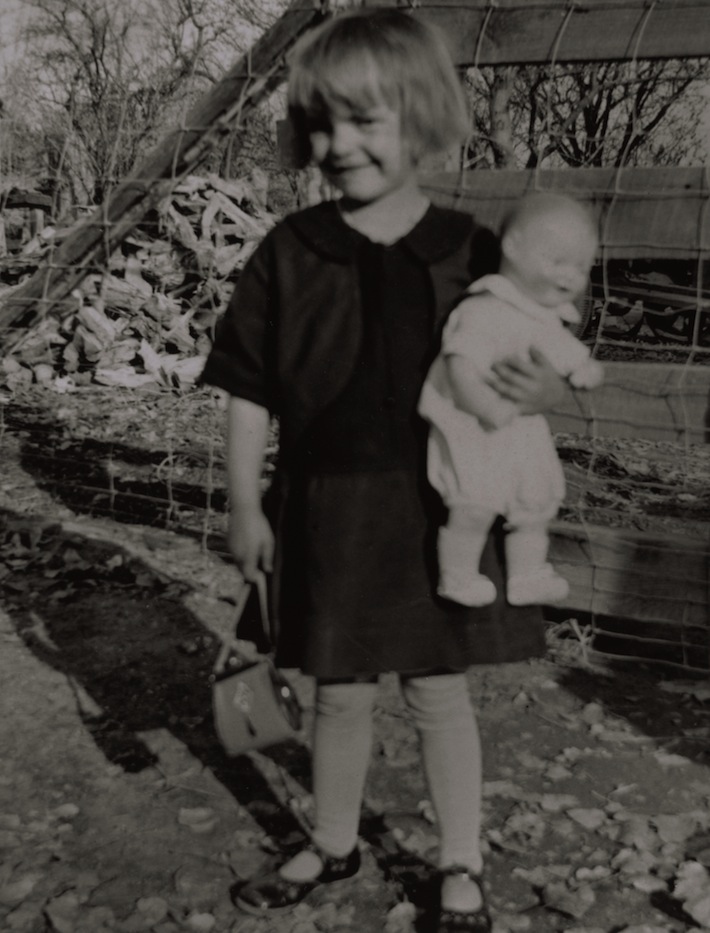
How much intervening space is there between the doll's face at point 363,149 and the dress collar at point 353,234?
0.22ft

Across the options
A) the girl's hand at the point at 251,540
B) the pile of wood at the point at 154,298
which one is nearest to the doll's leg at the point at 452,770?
the girl's hand at the point at 251,540

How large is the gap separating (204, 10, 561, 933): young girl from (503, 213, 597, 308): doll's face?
0.13 m

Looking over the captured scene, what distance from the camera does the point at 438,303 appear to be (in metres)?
1.94

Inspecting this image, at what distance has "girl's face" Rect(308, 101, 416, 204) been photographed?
5.98 feet

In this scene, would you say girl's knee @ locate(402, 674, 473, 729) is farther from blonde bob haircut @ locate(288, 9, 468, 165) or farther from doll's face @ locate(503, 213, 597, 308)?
blonde bob haircut @ locate(288, 9, 468, 165)

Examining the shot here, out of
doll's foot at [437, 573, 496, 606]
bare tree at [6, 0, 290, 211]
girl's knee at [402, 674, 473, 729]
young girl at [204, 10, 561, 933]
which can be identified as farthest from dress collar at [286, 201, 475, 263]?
bare tree at [6, 0, 290, 211]

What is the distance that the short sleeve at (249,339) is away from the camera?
1.98 meters

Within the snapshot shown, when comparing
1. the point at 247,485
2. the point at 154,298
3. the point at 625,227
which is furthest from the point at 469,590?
the point at 154,298

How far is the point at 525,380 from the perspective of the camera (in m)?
1.82

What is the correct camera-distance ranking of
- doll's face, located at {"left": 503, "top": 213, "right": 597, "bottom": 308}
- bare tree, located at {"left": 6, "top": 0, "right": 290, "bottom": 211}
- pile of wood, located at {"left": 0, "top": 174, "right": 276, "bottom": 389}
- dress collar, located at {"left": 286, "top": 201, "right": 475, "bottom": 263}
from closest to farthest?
doll's face, located at {"left": 503, "top": 213, "right": 597, "bottom": 308}
dress collar, located at {"left": 286, "top": 201, "right": 475, "bottom": 263}
pile of wood, located at {"left": 0, "top": 174, "right": 276, "bottom": 389}
bare tree, located at {"left": 6, "top": 0, "right": 290, "bottom": 211}

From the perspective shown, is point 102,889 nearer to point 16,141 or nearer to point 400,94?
point 400,94

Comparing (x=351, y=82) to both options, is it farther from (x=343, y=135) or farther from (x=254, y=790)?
(x=254, y=790)

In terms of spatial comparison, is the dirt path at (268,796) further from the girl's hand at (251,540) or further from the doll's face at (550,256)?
the doll's face at (550,256)

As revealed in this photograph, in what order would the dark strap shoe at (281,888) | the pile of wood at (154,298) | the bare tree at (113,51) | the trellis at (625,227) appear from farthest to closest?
the bare tree at (113,51), the pile of wood at (154,298), the trellis at (625,227), the dark strap shoe at (281,888)
